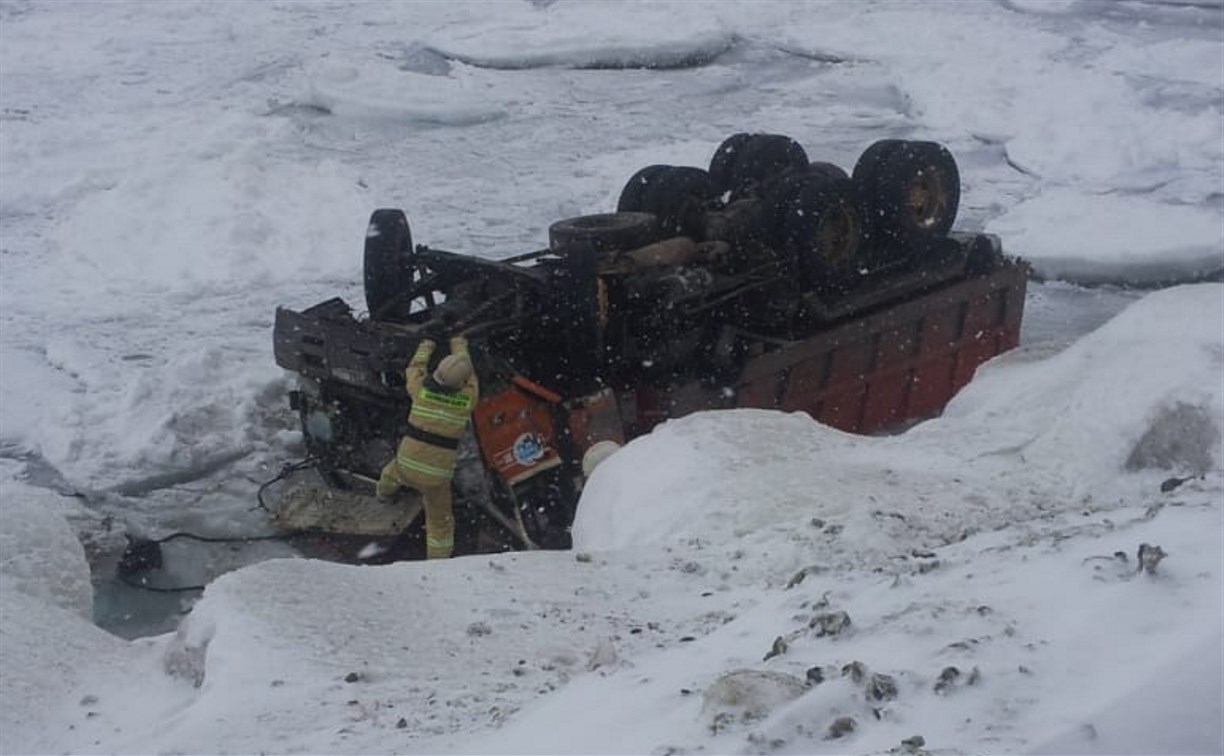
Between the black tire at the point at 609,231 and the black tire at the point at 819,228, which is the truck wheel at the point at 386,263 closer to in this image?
the black tire at the point at 609,231

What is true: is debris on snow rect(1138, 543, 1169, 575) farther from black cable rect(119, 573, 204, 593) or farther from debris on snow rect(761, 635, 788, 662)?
black cable rect(119, 573, 204, 593)

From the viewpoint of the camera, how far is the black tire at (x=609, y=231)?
334 inches

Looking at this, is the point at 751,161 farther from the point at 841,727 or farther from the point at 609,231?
the point at 841,727

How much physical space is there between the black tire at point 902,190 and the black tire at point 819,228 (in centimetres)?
18

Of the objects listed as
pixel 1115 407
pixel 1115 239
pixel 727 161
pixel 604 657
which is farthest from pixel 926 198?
pixel 604 657

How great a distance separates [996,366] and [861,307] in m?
0.98

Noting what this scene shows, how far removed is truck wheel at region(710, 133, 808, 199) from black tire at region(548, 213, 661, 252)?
112cm

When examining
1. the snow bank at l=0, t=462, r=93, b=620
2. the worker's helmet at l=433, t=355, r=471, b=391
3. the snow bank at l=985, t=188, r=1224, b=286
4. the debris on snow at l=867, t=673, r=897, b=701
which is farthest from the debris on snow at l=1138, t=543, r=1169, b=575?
the snow bank at l=985, t=188, r=1224, b=286

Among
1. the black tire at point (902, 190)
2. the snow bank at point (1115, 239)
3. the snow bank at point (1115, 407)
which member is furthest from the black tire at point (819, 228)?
the snow bank at point (1115, 239)

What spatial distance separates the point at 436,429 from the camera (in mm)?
7477

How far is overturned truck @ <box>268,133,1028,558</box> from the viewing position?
7.86 metres

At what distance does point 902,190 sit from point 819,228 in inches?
30.4

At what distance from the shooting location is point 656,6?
24.0 m

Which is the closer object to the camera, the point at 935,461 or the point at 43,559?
the point at 935,461
